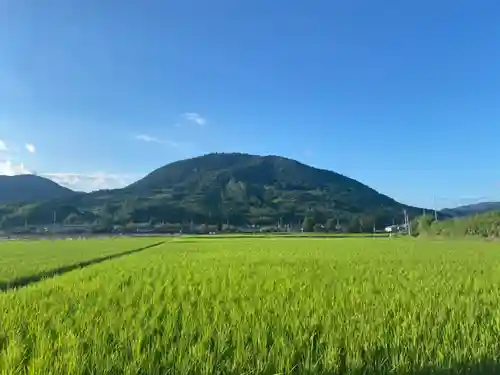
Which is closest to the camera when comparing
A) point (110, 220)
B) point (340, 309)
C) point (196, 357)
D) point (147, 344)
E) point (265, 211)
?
point (196, 357)

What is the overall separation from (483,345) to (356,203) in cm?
18833

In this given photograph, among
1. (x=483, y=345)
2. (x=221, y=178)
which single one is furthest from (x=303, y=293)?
(x=221, y=178)

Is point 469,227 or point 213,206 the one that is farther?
point 213,206

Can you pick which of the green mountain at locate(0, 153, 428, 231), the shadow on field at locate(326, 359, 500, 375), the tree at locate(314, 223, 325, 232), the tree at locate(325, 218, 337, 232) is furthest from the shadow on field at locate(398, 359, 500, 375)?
the tree at locate(314, 223, 325, 232)

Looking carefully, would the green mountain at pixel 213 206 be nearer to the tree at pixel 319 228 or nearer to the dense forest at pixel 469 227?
the tree at pixel 319 228

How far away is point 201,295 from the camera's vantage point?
8531 mm

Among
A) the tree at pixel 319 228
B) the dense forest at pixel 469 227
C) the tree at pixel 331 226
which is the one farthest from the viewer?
the tree at pixel 331 226

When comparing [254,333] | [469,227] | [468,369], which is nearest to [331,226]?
[469,227]

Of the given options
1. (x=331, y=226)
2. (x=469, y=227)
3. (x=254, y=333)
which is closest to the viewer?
(x=254, y=333)

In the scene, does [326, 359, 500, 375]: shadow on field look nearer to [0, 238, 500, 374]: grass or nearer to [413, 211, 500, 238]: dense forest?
[0, 238, 500, 374]: grass

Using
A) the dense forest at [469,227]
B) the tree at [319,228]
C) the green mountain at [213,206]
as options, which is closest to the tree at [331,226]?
the tree at [319,228]

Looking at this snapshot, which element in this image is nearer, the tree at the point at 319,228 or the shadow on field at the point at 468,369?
the shadow on field at the point at 468,369

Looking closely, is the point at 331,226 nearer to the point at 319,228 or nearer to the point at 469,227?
the point at 319,228

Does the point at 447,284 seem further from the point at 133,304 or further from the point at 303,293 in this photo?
the point at 133,304
